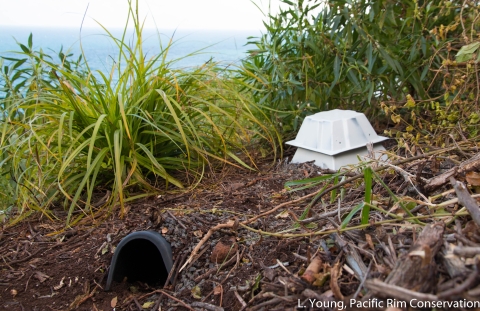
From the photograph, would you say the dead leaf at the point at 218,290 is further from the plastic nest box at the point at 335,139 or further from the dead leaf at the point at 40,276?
the plastic nest box at the point at 335,139

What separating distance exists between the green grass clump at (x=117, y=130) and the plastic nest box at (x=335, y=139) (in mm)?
247

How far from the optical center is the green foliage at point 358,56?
2207 mm

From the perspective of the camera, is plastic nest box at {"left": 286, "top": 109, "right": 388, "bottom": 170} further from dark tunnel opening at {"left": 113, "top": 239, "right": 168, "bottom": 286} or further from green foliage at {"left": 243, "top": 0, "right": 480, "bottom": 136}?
dark tunnel opening at {"left": 113, "top": 239, "right": 168, "bottom": 286}

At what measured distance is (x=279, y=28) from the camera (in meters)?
2.51

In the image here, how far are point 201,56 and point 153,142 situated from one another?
2.09 ft

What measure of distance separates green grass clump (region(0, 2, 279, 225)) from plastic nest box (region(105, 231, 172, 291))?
310 millimetres

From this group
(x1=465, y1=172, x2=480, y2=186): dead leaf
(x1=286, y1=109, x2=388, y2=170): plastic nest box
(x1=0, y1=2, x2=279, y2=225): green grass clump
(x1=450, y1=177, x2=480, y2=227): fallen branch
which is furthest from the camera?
(x1=286, y1=109, x2=388, y2=170): plastic nest box

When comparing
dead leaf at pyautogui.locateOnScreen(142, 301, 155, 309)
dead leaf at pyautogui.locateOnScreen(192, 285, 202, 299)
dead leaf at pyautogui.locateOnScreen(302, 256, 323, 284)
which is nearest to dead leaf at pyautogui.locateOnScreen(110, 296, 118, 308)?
dead leaf at pyautogui.locateOnScreen(142, 301, 155, 309)

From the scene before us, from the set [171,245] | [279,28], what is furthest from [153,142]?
[279,28]

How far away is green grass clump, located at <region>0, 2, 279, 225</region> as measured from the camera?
6.43 ft

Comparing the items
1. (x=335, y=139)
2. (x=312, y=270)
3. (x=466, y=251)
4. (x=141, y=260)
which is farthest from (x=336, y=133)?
(x=466, y=251)

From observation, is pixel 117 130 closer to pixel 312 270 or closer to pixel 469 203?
pixel 312 270

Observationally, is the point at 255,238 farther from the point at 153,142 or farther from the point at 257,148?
the point at 257,148

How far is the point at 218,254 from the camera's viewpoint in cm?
133
